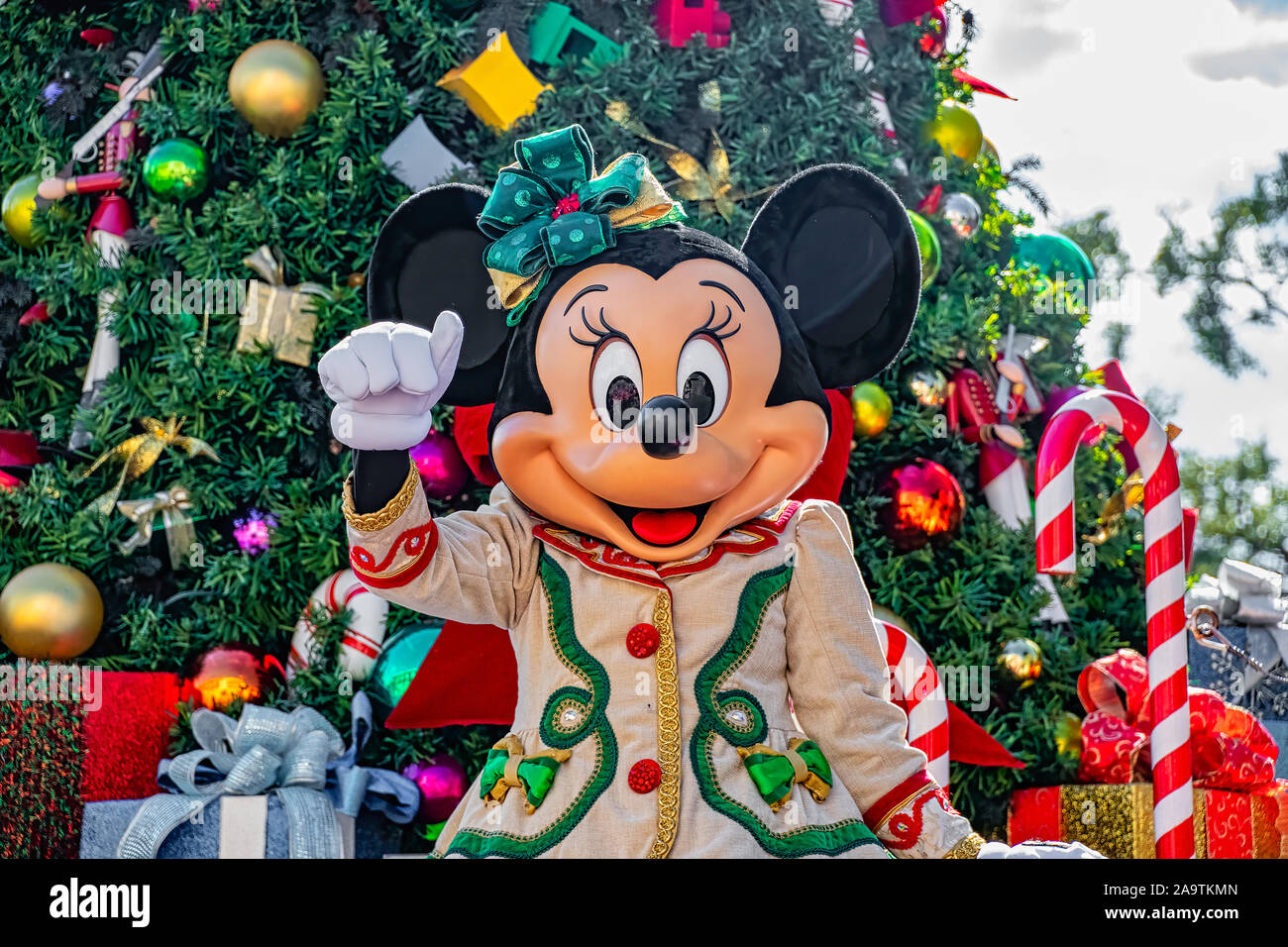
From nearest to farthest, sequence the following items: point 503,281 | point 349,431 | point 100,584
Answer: point 349,431 → point 503,281 → point 100,584

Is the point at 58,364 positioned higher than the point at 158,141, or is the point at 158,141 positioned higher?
the point at 158,141

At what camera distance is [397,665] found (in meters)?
3.22

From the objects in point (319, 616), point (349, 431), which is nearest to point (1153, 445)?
point (349, 431)

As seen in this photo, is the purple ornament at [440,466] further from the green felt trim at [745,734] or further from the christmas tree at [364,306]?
the green felt trim at [745,734]

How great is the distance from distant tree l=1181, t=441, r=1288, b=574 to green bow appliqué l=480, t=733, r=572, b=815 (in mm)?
9023

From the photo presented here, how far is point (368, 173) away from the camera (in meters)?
3.53

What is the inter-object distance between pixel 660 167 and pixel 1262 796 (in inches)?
82.0

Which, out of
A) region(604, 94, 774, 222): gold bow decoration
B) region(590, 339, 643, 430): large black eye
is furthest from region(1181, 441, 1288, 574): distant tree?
region(590, 339, 643, 430): large black eye

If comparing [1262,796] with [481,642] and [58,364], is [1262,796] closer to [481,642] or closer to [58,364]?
[481,642]

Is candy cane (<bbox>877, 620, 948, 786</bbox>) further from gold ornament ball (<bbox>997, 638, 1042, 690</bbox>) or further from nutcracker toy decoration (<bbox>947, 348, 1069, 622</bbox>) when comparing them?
nutcracker toy decoration (<bbox>947, 348, 1069, 622</bbox>)

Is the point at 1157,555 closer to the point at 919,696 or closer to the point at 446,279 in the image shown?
the point at 919,696

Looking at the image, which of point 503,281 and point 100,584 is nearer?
point 503,281

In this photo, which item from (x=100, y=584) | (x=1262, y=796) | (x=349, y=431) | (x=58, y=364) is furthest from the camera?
(x=58, y=364)

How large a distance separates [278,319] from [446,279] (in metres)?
0.99
